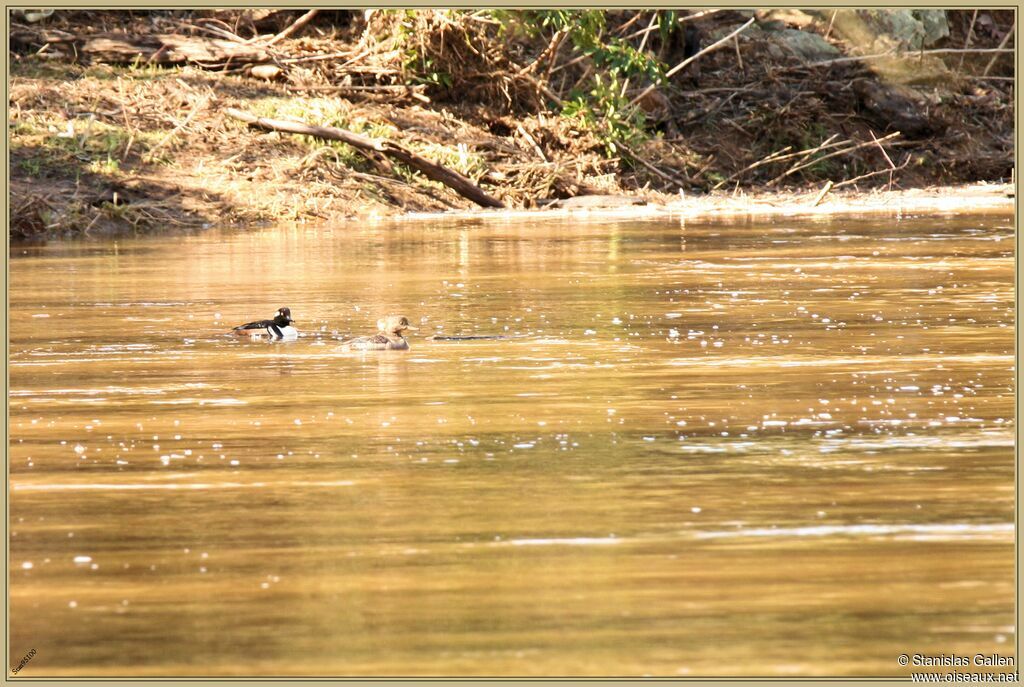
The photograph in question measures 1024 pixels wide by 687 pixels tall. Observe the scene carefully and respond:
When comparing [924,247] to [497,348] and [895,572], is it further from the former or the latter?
[895,572]

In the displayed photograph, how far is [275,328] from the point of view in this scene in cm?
966

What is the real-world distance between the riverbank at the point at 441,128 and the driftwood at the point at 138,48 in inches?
1.1

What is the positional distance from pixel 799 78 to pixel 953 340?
20.8 meters

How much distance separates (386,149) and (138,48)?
175 inches

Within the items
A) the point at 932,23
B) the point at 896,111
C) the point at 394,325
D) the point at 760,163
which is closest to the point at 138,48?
the point at 760,163

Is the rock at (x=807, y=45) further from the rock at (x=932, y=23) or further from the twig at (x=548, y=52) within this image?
the twig at (x=548, y=52)

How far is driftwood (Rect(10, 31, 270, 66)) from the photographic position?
80.7 feet

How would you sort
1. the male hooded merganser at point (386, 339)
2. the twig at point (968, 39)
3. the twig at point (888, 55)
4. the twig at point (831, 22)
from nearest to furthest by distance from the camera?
the male hooded merganser at point (386, 339) < the twig at point (888, 55) < the twig at point (831, 22) < the twig at point (968, 39)

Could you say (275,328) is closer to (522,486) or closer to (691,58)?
(522,486)

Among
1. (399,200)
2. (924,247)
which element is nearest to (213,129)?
(399,200)

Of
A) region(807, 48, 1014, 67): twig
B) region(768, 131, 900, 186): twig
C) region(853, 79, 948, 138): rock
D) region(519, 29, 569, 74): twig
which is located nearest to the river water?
region(768, 131, 900, 186): twig

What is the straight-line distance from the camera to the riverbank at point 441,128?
2134cm

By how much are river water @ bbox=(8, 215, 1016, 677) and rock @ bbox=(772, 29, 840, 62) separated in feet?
62.0

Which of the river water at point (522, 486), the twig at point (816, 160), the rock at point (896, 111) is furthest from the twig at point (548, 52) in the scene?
the river water at point (522, 486)
